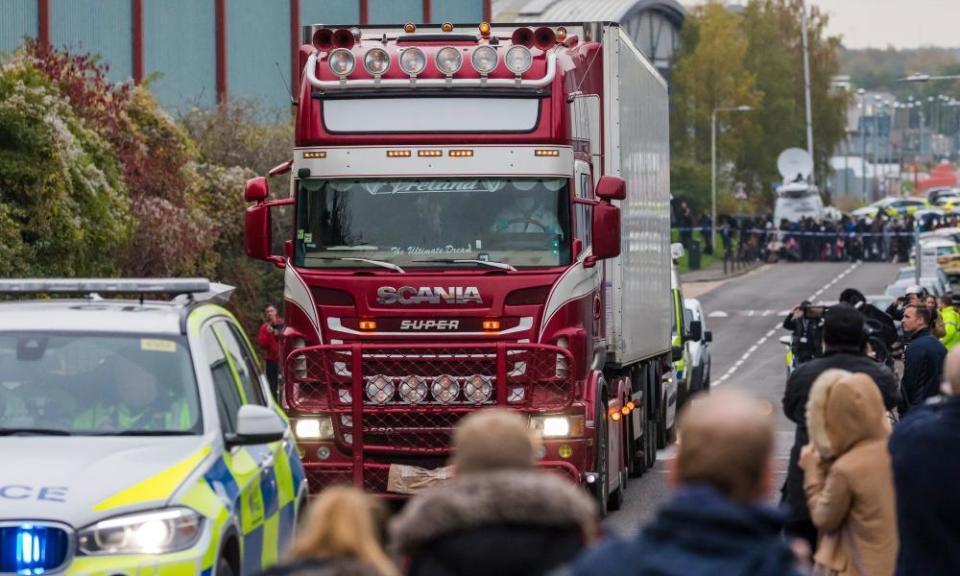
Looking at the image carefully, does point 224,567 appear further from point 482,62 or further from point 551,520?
point 482,62

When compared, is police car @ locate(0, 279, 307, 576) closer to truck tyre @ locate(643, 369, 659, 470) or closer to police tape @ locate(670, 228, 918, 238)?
truck tyre @ locate(643, 369, 659, 470)

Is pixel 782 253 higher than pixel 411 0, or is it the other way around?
pixel 411 0

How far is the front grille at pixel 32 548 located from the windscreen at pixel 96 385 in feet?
3.40

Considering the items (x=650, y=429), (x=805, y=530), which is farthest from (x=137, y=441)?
(x=650, y=429)

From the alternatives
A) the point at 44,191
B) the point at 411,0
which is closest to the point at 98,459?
the point at 44,191

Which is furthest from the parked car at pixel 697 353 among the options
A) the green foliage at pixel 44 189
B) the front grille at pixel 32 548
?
the front grille at pixel 32 548

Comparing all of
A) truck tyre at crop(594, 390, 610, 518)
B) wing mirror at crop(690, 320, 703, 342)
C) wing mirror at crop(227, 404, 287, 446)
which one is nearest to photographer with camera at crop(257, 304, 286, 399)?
wing mirror at crop(690, 320, 703, 342)

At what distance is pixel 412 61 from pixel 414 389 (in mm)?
2397

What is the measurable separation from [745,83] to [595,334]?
273 feet

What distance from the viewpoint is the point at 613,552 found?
4.87 metres

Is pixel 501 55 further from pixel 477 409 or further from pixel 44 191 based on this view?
pixel 44 191

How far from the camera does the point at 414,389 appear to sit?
15.5 meters

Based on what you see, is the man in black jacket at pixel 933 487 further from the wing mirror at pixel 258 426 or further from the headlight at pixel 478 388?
the headlight at pixel 478 388

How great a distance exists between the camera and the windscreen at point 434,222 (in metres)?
15.6
